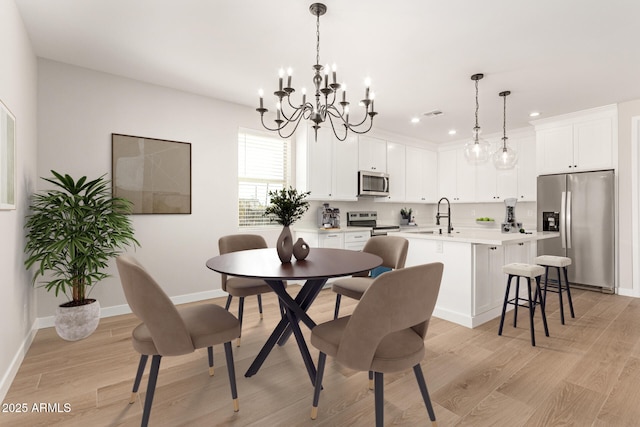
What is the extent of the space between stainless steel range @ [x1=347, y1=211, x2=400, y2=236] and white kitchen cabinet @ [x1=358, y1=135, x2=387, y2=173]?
806 millimetres

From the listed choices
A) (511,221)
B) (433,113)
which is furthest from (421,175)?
(511,221)

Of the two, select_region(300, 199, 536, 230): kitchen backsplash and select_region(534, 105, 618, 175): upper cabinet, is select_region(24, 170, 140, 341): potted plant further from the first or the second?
select_region(534, 105, 618, 175): upper cabinet

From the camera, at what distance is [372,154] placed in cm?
551

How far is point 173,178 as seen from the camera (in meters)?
3.75

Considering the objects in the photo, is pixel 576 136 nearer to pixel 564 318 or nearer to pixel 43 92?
pixel 564 318

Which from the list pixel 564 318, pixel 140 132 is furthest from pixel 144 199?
pixel 564 318

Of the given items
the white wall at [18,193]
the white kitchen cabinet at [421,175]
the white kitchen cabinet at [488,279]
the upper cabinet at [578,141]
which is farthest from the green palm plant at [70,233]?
the upper cabinet at [578,141]

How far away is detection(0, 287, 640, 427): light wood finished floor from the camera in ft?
5.61

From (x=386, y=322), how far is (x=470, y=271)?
208 cm

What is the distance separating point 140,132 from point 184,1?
71.7 inches

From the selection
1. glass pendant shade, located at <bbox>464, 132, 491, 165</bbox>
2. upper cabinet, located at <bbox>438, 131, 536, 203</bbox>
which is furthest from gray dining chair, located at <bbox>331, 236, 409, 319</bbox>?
upper cabinet, located at <bbox>438, 131, 536, 203</bbox>

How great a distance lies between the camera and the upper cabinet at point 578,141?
14.1 feet

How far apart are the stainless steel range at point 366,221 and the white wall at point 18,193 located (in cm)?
411

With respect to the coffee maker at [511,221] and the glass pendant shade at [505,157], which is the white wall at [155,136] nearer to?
the glass pendant shade at [505,157]
